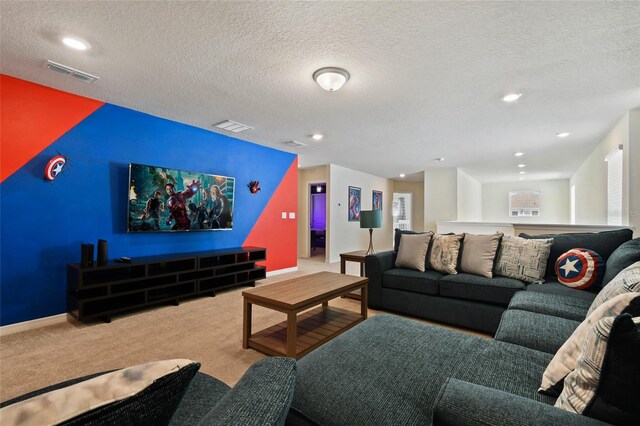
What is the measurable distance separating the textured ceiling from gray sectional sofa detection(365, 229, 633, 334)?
152cm

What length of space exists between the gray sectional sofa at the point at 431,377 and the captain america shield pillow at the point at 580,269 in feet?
2.78

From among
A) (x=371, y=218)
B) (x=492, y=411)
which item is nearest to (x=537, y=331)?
(x=492, y=411)

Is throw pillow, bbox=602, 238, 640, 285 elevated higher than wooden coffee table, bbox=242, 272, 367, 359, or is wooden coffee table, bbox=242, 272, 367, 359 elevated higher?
throw pillow, bbox=602, 238, 640, 285

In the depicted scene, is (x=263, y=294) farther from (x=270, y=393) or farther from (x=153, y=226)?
(x=153, y=226)

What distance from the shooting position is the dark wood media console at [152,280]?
2963 mm

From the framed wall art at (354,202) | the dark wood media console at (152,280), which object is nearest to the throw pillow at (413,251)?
the dark wood media console at (152,280)

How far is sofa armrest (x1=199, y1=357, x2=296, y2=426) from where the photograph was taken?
1.84 feet

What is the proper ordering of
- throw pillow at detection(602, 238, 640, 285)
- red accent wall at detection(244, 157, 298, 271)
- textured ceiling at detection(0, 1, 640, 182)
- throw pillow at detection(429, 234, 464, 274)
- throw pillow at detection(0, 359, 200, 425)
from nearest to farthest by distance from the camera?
throw pillow at detection(0, 359, 200, 425), textured ceiling at detection(0, 1, 640, 182), throw pillow at detection(602, 238, 640, 285), throw pillow at detection(429, 234, 464, 274), red accent wall at detection(244, 157, 298, 271)

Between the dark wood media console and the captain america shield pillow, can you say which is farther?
the dark wood media console

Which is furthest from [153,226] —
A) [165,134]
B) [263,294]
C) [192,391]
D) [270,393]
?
[270,393]

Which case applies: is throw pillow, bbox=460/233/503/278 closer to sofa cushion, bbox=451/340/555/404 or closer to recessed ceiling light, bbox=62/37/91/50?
sofa cushion, bbox=451/340/555/404

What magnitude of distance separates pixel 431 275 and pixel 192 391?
2.66 meters

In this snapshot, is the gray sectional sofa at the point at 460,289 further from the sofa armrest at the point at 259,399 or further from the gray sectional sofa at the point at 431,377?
the sofa armrest at the point at 259,399

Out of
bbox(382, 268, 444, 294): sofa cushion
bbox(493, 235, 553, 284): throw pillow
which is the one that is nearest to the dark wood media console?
bbox(382, 268, 444, 294): sofa cushion
